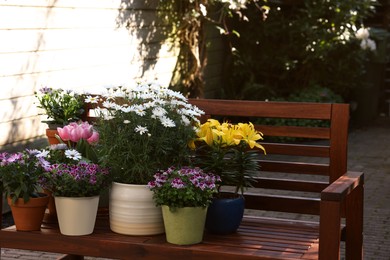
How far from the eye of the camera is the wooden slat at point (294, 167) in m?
3.67

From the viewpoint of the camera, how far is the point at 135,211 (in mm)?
2994

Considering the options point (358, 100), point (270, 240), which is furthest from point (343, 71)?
point (270, 240)

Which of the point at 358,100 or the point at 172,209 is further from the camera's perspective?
the point at 358,100

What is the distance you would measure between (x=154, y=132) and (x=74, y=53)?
4.02 m

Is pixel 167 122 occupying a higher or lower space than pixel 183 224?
higher

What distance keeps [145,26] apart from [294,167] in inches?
194

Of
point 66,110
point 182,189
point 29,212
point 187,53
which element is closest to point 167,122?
point 182,189

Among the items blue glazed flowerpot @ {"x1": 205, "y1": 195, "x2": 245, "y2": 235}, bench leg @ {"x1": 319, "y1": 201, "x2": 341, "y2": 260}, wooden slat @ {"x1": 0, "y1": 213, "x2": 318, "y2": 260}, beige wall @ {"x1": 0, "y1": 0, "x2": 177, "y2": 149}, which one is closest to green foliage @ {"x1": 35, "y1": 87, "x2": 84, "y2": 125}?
wooden slat @ {"x1": 0, "y1": 213, "x2": 318, "y2": 260}

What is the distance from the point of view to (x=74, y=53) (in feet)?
22.7

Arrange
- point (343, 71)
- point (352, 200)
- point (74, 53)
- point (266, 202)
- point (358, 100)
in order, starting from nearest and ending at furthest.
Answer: point (352, 200) → point (266, 202) → point (74, 53) → point (343, 71) → point (358, 100)

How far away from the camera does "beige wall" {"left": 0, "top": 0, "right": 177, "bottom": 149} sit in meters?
6.06

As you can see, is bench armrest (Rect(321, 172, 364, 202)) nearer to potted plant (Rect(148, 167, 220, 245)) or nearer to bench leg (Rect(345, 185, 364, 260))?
bench leg (Rect(345, 185, 364, 260))

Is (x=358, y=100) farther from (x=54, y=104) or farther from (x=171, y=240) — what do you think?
(x=171, y=240)

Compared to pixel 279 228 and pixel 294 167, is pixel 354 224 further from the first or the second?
pixel 294 167
